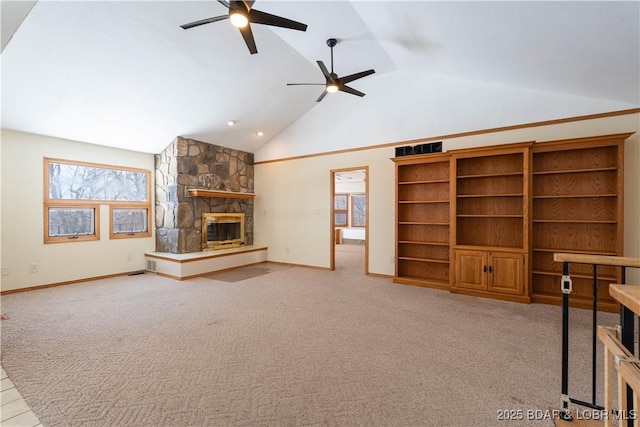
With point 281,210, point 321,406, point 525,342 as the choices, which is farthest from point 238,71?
point 525,342

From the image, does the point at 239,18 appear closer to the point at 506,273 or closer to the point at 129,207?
the point at 506,273

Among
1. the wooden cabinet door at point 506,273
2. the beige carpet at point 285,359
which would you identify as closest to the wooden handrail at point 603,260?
the beige carpet at point 285,359

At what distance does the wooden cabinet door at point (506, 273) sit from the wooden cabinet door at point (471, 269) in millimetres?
86

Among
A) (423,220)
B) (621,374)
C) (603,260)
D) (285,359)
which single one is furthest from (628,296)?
(423,220)

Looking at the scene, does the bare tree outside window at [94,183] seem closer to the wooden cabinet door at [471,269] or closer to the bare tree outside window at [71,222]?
the bare tree outside window at [71,222]

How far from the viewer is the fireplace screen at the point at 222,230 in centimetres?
597

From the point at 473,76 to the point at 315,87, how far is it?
8.62 feet

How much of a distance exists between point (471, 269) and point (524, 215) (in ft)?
3.31

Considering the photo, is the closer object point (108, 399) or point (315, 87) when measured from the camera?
point (108, 399)

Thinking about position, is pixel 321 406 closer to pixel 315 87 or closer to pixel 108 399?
pixel 108 399

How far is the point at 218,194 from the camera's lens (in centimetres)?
593

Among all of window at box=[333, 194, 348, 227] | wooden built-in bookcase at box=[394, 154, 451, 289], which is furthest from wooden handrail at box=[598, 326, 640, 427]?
window at box=[333, 194, 348, 227]

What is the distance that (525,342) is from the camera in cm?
263

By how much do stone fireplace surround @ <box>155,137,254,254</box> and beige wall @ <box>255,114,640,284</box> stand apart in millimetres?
1080
